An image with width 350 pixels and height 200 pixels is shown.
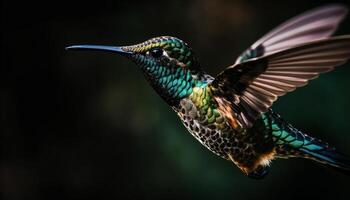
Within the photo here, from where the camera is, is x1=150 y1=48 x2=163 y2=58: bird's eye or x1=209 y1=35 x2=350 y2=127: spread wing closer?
x1=209 y1=35 x2=350 y2=127: spread wing

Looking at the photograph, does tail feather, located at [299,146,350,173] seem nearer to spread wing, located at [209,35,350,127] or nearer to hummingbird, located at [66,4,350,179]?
hummingbird, located at [66,4,350,179]

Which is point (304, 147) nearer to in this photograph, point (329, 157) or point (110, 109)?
point (329, 157)

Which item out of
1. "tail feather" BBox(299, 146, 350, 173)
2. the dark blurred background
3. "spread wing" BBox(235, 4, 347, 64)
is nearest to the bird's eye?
"spread wing" BBox(235, 4, 347, 64)

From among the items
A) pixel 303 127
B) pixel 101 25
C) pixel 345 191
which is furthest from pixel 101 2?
pixel 345 191

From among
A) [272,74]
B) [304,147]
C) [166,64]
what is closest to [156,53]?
[166,64]

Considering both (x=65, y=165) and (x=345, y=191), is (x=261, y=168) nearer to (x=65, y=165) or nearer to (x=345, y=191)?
(x=345, y=191)

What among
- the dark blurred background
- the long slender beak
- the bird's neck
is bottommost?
the dark blurred background

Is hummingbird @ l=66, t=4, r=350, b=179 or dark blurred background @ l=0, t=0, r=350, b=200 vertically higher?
hummingbird @ l=66, t=4, r=350, b=179

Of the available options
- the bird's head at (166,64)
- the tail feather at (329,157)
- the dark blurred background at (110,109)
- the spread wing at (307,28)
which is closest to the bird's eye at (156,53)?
the bird's head at (166,64)
